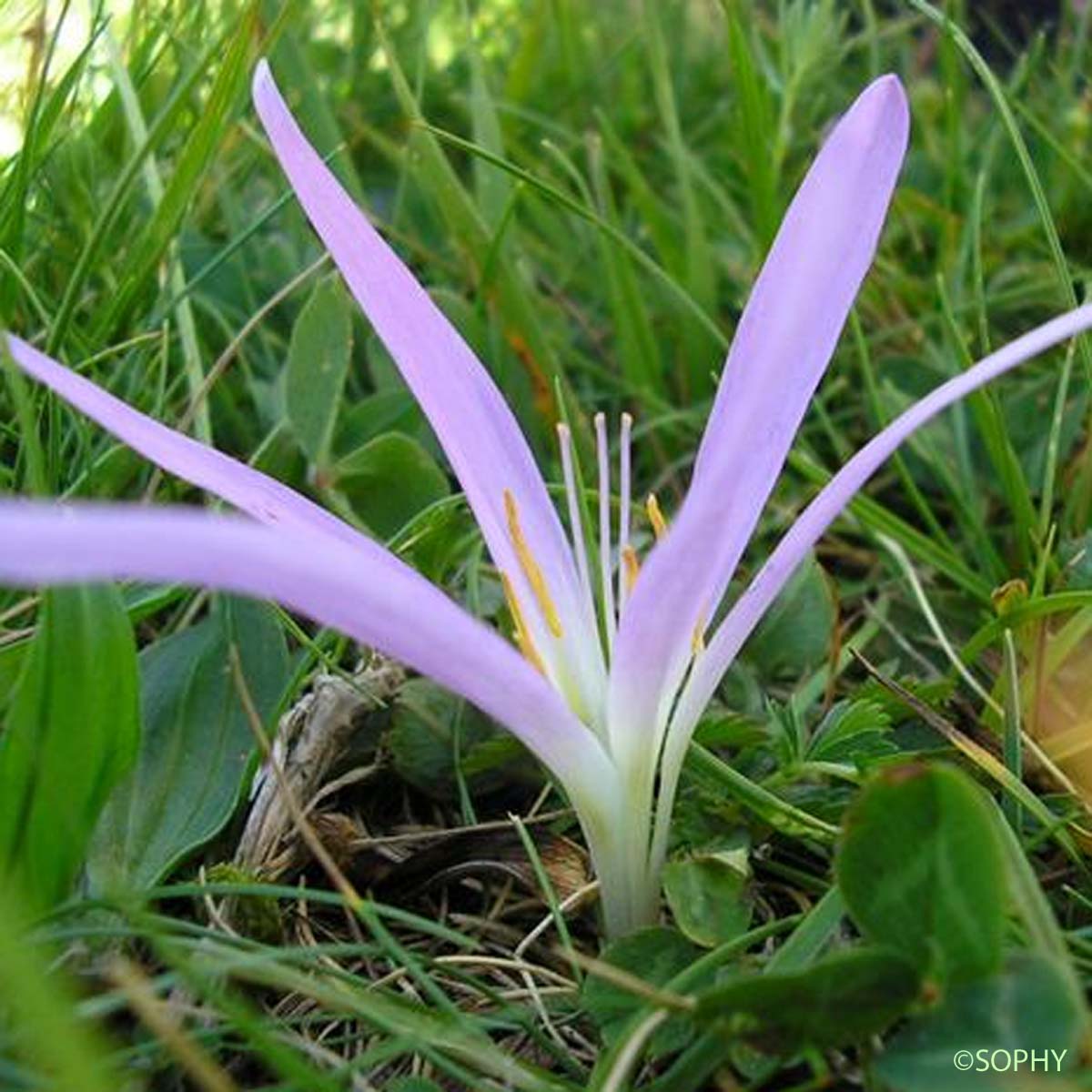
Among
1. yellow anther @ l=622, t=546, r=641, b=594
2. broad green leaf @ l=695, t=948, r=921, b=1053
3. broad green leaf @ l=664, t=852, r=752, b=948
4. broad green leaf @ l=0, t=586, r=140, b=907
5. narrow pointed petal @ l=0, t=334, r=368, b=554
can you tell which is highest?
narrow pointed petal @ l=0, t=334, r=368, b=554

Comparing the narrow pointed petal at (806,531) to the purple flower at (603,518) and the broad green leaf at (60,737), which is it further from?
the broad green leaf at (60,737)

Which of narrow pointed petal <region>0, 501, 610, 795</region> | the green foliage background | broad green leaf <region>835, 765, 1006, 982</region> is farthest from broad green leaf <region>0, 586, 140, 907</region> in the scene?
broad green leaf <region>835, 765, 1006, 982</region>

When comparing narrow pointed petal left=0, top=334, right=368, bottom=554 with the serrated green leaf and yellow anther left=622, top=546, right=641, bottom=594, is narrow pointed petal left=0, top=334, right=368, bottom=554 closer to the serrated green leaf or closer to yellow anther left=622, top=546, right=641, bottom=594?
yellow anther left=622, top=546, right=641, bottom=594

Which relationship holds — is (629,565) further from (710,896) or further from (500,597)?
(500,597)

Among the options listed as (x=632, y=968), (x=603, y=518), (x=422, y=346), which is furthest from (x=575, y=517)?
(x=632, y=968)

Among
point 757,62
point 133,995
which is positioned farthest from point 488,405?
point 757,62

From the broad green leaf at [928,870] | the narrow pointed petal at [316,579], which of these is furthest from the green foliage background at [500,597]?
the narrow pointed petal at [316,579]
